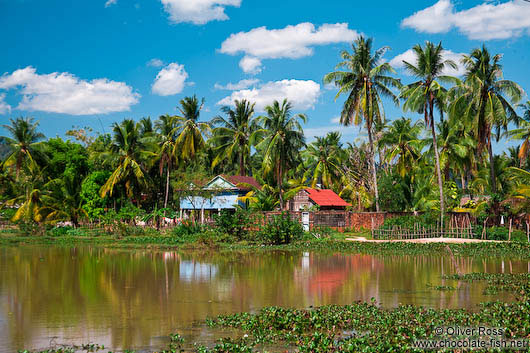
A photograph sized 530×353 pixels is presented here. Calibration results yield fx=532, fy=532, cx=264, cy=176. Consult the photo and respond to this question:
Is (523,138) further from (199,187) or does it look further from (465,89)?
(199,187)

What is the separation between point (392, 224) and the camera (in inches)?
1284

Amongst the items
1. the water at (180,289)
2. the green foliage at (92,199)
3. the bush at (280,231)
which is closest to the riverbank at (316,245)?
the bush at (280,231)

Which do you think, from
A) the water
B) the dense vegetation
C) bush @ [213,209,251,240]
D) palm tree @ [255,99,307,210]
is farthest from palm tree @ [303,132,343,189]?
the water

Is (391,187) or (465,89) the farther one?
(391,187)

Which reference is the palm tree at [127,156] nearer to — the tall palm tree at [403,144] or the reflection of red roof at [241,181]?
the reflection of red roof at [241,181]

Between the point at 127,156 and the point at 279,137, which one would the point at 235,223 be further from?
Answer: the point at 127,156

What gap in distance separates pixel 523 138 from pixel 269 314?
38330 millimetres

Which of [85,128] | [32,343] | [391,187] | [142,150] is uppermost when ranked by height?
[85,128]

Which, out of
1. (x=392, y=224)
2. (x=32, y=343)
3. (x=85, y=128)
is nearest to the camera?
(x=32, y=343)

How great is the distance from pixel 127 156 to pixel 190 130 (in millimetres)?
5483

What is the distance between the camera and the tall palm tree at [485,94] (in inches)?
1250

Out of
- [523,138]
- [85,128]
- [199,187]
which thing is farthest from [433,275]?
[85,128]

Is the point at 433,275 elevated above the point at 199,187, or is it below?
below

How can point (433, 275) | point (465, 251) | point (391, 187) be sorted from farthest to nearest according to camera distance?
1. point (391, 187)
2. point (465, 251)
3. point (433, 275)
